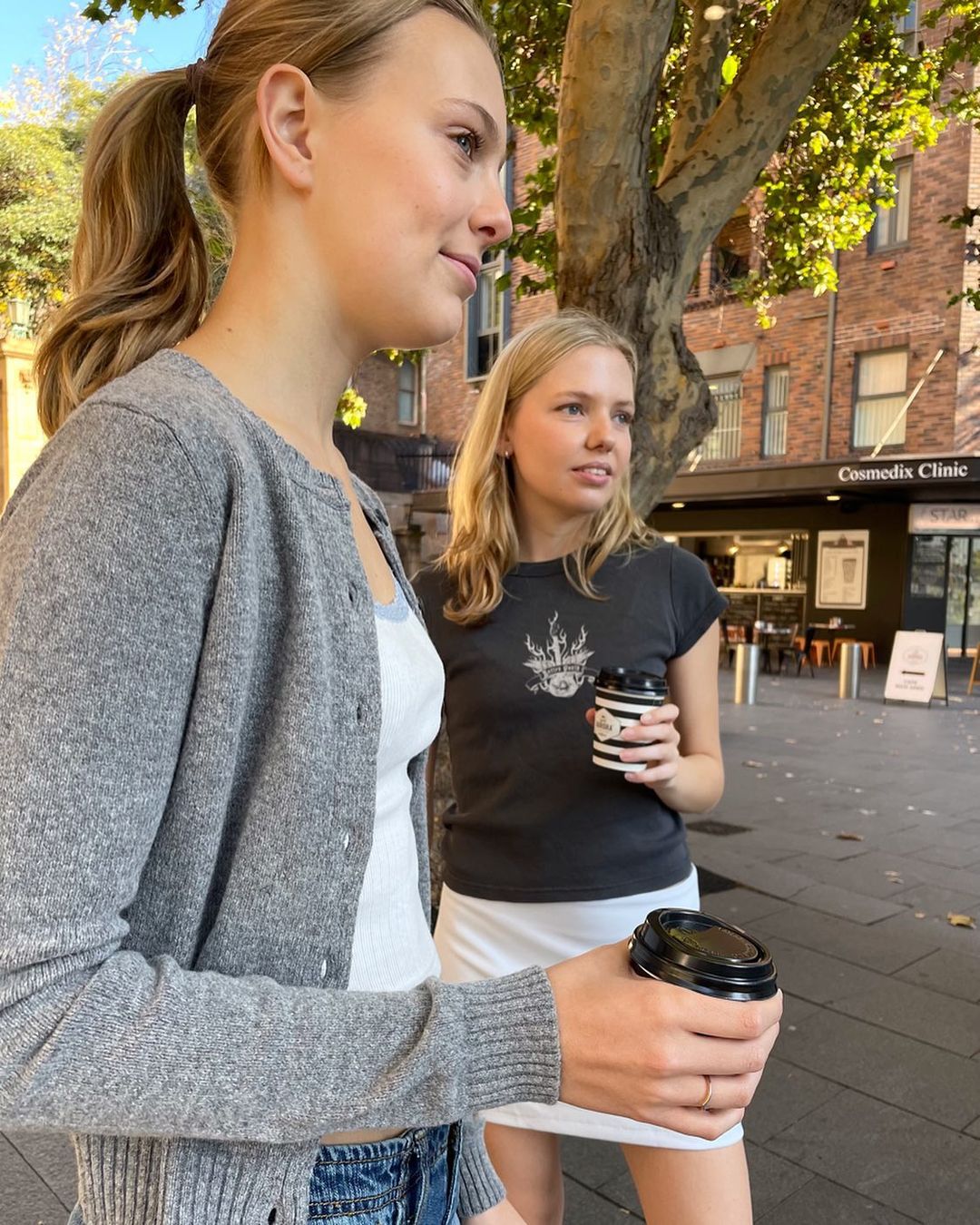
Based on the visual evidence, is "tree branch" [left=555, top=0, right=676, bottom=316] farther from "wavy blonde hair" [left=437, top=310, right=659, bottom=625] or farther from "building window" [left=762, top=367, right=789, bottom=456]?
"building window" [left=762, top=367, right=789, bottom=456]

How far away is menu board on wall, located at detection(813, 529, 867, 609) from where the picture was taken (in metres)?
20.3

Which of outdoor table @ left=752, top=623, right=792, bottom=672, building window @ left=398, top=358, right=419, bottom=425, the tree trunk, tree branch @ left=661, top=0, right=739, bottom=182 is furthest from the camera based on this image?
building window @ left=398, top=358, right=419, bottom=425

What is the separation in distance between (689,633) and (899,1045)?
2.57 metres

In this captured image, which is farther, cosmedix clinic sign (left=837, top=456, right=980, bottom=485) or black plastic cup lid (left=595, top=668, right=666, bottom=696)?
cosmedix clinic sign (left=837, top=456, right=980, bottom=485)

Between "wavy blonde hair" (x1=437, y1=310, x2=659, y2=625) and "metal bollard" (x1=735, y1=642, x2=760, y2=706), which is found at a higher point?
"wavy blonde hair" (x1=437, y1=310, x2=659, y2=625)

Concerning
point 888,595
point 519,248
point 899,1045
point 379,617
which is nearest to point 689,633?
point 379,617

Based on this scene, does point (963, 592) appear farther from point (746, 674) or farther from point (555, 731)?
point (555, 731)

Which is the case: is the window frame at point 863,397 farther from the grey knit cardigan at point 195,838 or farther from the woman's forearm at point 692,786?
the grey knit cardigan at point 195,838

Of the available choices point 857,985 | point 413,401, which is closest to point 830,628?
point 413,401

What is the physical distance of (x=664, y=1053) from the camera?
830mm

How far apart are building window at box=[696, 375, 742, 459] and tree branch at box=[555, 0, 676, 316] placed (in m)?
17.7

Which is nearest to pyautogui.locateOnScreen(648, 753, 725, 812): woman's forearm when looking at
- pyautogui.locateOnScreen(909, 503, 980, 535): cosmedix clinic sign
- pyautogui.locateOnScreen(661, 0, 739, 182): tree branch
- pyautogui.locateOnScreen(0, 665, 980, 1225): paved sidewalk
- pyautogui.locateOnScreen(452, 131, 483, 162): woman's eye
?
pyautogui.locateOnScreen(0, 665, 980, 1225): paved sidewalk

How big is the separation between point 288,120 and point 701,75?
410 centimetres

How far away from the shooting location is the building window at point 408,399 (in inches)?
1196
